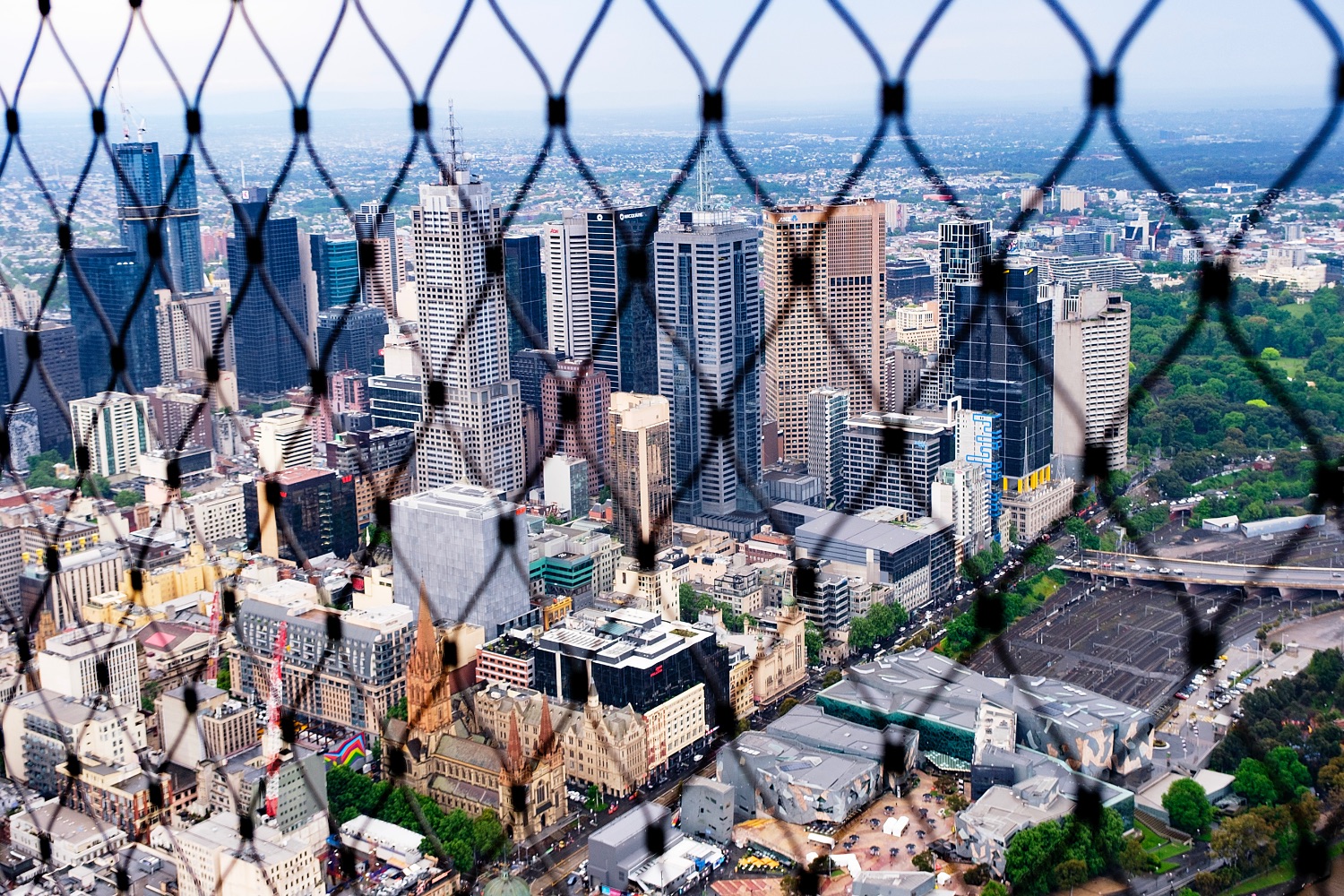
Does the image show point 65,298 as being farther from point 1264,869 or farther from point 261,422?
point 1264,869

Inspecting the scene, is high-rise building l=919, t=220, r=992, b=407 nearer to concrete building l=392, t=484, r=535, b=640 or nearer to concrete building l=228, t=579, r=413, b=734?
concrete building l=392, t=484, r=535, b=640

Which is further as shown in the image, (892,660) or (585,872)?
(892,660)

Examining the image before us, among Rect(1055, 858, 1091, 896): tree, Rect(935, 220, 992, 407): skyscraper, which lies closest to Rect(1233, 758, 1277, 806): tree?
Rect(1055, 858, 1091, 896): tree

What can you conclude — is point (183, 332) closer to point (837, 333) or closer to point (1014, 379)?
point (837, 333)

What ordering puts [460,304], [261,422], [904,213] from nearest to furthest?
[904,213], [460,304], [261,422]

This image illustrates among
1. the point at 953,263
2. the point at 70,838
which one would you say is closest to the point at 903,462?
the point at 953,263

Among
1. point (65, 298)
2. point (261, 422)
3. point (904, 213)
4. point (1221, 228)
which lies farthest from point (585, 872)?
point (65, 298)

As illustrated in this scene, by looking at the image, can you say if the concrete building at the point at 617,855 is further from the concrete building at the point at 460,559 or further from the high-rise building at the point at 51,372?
the high-rise building at the point at 51,372
